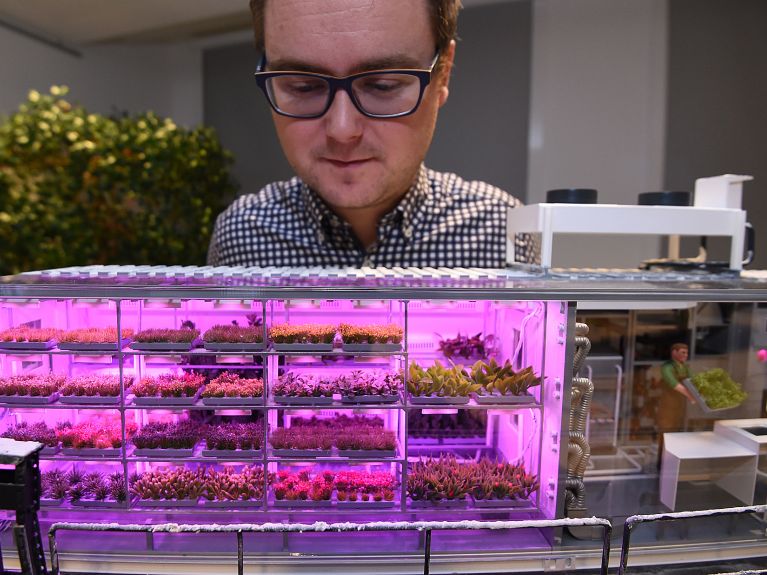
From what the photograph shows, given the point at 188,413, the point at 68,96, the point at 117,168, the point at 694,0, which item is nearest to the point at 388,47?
the point at 188,413

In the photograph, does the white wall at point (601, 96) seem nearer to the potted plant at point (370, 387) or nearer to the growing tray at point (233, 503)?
the potted plant at point (370, 387)

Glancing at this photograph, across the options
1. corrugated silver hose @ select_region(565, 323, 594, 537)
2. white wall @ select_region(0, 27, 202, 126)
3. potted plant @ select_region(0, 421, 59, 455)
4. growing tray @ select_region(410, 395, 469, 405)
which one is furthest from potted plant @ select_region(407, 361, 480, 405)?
white wall @ select_region(0, 27, 202, 126)

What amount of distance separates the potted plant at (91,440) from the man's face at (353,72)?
4.44 ft

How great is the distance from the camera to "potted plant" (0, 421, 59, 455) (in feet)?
5.83

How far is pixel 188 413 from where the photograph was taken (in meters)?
1.96

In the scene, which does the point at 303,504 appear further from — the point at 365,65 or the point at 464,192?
the point at 464,192

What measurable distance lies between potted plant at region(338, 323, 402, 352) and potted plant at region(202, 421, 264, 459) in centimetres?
50

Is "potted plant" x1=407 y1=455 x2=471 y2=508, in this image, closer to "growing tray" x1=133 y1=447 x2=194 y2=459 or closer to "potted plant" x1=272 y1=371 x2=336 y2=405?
"potted plant" x1=272 y1=371 x2=336 y2=405

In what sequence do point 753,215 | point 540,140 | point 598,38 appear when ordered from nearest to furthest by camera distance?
1. point 753,215
2. point 598,38
3. point 540,140

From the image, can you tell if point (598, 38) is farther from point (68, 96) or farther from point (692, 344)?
point (68, 96)

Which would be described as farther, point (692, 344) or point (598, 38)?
point (598, 38)

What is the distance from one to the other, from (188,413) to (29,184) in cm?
407

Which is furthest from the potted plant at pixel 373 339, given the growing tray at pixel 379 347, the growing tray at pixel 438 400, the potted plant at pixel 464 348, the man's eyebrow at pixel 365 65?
the man's eyebrow at pixel 365 65

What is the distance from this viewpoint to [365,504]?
178 centimetres
